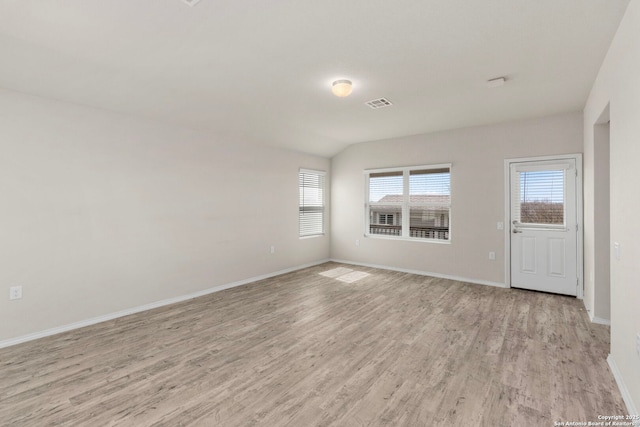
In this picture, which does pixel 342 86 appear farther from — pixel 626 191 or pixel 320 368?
pixel 320 368

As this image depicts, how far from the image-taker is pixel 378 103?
395cm

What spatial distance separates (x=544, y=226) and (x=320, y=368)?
4.07 meters

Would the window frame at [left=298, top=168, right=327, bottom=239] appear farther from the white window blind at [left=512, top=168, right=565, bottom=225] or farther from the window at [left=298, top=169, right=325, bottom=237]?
the white window blind at [left=512, top=168, right=565, bottom=225]

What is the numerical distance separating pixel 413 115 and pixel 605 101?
214 cm

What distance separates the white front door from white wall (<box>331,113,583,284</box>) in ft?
0.63

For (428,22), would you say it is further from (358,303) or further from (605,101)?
(358,303)

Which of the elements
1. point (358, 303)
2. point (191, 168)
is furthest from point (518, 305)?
point (191, 168)

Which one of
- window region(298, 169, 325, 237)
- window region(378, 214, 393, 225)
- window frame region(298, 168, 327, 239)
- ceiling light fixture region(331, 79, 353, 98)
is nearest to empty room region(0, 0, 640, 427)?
ceiling light fixture region(331, 79, 353, 98)

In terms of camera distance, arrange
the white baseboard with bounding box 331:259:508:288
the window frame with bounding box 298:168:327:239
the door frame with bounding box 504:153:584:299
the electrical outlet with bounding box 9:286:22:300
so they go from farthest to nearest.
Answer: the window frame with bounding box 298:168:327:239 < the white baseboard with bounding box 331:259:508:288 < the door frame with bounding box 504:153:584:299 < the electrical outlet with bounding box 9:286:22:300

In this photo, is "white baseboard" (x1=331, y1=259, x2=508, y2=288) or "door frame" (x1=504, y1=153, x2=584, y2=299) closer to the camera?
"door frame" (x1=504, y1=153, x2=584, y2=299)

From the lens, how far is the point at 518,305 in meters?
4.03

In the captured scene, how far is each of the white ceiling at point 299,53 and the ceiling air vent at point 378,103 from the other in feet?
0.38

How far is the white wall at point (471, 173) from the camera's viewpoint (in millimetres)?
4520

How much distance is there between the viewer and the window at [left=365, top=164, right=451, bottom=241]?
549cm
